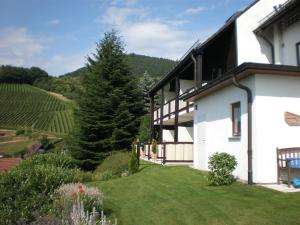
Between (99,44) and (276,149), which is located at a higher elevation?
(99,44)

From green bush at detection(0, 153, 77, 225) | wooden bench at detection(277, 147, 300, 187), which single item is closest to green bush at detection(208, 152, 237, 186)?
wooden bench at detection(277, 147, 300, 187)

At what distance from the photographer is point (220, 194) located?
28.2 ft

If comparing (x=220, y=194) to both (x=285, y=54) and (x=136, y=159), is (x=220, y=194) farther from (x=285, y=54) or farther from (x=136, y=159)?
(x=285, y=54)

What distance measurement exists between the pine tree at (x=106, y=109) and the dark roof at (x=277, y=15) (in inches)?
442

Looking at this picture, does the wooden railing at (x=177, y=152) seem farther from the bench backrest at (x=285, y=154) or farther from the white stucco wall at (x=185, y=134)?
the bench backrest at (x=285, y=154)

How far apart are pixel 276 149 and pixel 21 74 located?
133 metres

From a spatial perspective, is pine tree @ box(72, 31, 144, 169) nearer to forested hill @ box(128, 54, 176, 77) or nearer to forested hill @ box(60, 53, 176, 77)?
forested hill @ box(60, 53, 176, 77)

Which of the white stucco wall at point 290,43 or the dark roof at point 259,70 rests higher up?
the white stucco wall at point 290,43

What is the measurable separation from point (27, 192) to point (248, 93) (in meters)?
6.47

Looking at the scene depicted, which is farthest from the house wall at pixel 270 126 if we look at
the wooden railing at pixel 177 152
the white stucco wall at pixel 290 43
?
the wooden railing at pixel 177 152

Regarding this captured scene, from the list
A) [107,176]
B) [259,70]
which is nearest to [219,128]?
[259,70]

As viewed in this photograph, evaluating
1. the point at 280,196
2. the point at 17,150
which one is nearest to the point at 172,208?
the point at 280,196

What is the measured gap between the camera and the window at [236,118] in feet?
36.9

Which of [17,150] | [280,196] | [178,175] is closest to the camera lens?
[280,196]
